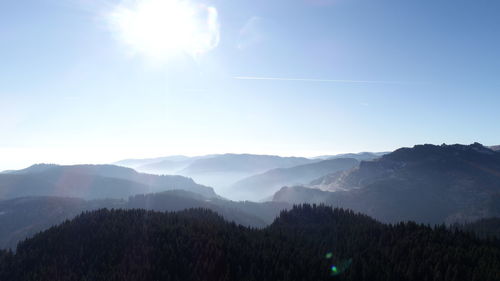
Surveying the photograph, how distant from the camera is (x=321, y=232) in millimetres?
122812

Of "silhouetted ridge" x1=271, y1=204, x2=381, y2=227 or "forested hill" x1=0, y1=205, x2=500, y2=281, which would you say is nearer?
"forested hill" x1=0, y1=205, x2=500, y2=281

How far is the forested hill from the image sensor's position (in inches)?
2474

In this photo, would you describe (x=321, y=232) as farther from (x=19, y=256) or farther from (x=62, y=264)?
(x=19, y=256)

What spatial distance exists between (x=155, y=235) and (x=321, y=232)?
199 ft

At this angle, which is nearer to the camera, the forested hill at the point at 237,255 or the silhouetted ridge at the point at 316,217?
the forested hill at the point at 237,255

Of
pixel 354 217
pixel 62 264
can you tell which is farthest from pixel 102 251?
pixel 354 217

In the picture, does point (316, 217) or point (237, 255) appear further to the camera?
point (316, 217)

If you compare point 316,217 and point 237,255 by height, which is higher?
point 237,255

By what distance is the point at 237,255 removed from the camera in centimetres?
7425

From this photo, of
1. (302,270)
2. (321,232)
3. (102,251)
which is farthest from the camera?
(321,232)

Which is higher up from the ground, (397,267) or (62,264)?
(397,267)

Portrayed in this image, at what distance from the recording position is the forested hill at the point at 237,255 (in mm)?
62844

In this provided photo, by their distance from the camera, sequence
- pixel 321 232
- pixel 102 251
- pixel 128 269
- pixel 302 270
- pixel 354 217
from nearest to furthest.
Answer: pixel 302 270 → pixel 128 269 → pixel 102 251 → pixel 321 232 → pixel 354 217

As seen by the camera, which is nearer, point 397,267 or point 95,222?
point 397,267
